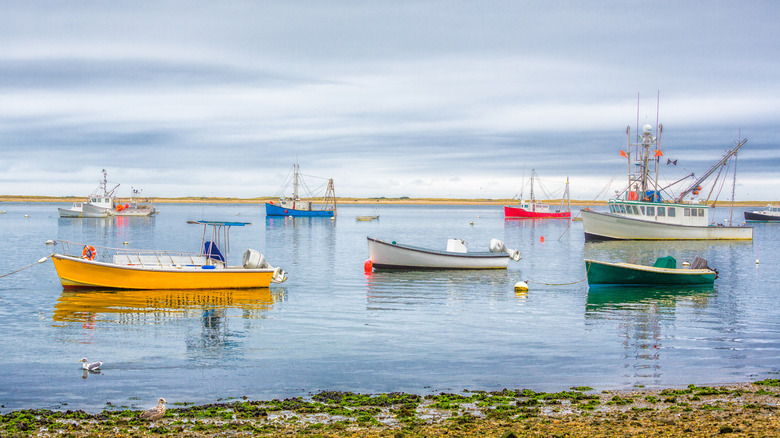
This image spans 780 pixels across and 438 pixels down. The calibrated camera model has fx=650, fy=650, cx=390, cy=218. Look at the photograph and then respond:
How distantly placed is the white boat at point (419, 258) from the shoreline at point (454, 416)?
2551 centimetres

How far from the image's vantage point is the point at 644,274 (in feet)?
105

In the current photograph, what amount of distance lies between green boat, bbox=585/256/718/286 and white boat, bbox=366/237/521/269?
9.11 metres

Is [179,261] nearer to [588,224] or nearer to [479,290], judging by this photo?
[479,290]

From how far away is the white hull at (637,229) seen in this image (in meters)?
67.0

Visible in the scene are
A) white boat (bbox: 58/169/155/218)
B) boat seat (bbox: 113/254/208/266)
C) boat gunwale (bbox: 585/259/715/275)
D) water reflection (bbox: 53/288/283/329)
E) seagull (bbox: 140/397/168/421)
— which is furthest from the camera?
white boat (bbox: 58/169/155/218)

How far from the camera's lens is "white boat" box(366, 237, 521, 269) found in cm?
3956

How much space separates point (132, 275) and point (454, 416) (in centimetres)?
2152

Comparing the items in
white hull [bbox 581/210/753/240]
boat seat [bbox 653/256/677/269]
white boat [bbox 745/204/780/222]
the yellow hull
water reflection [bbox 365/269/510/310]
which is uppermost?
white boat [bbox 745/204/780/222]

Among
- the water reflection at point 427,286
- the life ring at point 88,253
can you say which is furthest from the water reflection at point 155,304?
the water reflection at point 427,286

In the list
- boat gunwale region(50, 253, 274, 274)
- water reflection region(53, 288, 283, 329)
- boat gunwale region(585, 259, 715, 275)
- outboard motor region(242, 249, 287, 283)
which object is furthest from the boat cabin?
boat gunwale region(50, 253, 274, 274)

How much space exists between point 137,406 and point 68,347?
6.98 meters

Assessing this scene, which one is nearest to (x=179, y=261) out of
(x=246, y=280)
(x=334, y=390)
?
(x=246, y=280)

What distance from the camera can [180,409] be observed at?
12602mm

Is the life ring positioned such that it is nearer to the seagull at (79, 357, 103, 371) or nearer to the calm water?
the calm water
